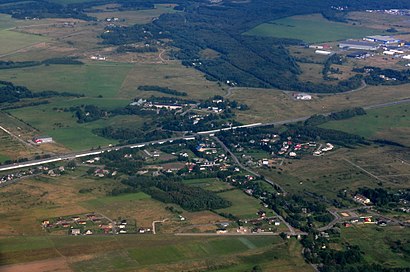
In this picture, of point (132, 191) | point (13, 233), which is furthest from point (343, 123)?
point (13, 233)

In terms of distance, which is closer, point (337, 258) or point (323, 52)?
point (337, 258)

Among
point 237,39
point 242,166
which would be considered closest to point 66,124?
point 242,166

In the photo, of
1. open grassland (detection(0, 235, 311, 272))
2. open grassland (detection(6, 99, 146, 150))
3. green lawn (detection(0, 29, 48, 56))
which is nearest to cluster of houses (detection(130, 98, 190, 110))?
open grassland (detection(6, 99, 146, 150))

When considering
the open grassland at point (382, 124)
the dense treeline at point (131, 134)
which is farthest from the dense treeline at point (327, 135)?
the dense treeline at point (131, 134)

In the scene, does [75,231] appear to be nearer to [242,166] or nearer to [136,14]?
[242,166]

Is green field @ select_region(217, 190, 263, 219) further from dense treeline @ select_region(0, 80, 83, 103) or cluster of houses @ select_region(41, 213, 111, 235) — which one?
dense treeline @ select_region(0, 80, 83, 103)

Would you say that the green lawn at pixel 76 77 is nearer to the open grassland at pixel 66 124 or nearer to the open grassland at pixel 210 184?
the open grassland at pixel 66 124

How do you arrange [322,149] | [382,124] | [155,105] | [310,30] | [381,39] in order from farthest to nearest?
[310,30] → [381,39] → [155,105] → [382,124] → [322,149]
